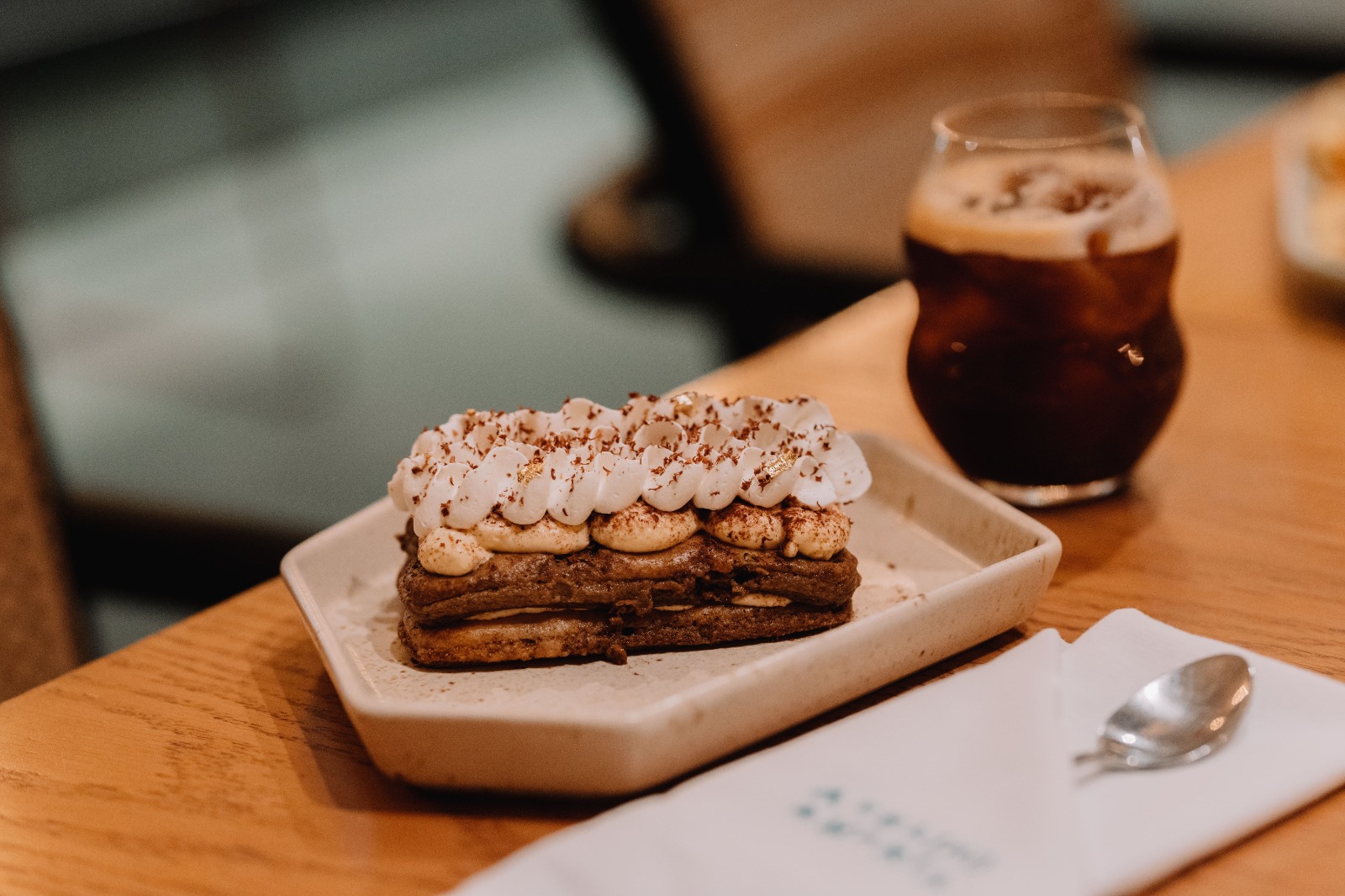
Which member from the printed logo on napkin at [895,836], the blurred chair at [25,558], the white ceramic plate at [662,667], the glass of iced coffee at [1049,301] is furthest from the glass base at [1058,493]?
the blurred chair at [25,558]

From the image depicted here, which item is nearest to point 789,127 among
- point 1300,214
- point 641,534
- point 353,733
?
point 1300,214

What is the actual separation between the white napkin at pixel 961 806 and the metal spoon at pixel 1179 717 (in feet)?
0.04

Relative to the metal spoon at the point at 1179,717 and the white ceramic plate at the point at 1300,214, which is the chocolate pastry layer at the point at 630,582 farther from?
the white ceramic plate at the point at 1300,214

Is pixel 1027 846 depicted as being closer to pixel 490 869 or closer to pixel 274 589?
pixel 490 869

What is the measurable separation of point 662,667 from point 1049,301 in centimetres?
49

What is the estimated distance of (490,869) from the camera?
0.76 meters

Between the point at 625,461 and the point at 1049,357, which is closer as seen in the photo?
the point at 625,461

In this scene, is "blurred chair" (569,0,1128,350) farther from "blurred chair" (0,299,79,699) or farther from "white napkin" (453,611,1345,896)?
"white napkin" (453,611,1345,896)

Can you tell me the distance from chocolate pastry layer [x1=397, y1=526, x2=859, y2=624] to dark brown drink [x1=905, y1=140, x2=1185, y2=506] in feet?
1.06

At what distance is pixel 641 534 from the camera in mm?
1045

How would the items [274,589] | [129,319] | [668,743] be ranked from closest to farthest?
[668,743], [274,589], [129,319]

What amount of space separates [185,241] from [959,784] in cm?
596

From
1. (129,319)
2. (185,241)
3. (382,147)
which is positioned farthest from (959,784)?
(382,147)

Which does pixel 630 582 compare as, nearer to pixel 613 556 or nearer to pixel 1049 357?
pixel 613 556
